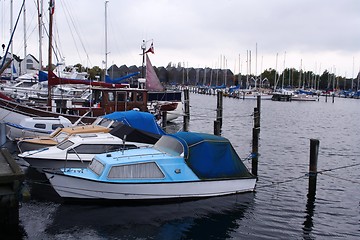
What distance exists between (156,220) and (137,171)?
2.10m

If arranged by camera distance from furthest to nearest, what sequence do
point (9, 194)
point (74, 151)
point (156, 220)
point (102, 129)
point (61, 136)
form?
point (102, 129), point (61, 136), point (74, 151), point (156, 220), point (9, 194)

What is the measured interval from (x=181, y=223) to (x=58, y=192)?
5.11 meters

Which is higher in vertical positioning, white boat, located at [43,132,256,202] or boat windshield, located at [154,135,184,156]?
boat windshield, located at [154,135,184,156]

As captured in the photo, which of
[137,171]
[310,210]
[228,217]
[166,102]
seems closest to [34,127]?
[137,171]

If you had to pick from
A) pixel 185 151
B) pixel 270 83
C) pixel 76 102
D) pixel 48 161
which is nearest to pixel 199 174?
pixel 185 151

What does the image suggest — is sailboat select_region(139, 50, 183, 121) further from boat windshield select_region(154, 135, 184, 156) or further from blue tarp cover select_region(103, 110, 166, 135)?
boat windshield select_region(154, 135, 184, 156)

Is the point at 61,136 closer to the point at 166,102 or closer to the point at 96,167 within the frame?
the point at 96,167

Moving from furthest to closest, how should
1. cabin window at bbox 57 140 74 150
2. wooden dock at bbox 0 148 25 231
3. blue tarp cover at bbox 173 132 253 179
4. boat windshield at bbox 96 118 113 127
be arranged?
boat windshield at bbox 96 118 113 127 → cabin window at bbox 57 140 74 150 → blue tarp cover at bbox 173 132 253 179 → wooden dock at bbox 0 148 25 231

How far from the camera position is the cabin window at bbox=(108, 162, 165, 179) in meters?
16.2

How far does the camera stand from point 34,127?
2747 cm

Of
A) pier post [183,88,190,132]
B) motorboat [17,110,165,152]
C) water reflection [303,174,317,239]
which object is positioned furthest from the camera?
pier post [183,88,190,132]

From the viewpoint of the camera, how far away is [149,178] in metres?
16.4

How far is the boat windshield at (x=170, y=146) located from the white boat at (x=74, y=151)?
65.9 inches

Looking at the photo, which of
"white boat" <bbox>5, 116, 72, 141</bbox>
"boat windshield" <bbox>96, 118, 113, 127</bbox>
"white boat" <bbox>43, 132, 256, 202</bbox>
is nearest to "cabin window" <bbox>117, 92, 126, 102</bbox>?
"white boat" <bbox>5, 116, 72, 141</bbox>
